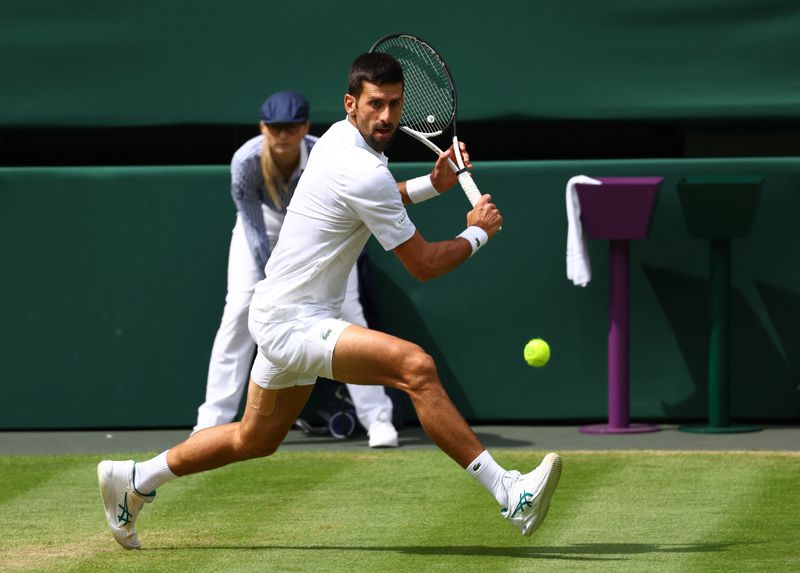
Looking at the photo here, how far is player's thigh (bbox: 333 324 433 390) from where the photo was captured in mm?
5281

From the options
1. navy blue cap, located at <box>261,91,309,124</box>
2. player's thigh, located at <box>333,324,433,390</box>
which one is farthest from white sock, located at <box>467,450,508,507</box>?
navy blue cap, located at <box>261,91,309,124</box>

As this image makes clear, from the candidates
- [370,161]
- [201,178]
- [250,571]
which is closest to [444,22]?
[201,178]

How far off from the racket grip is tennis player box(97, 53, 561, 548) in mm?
37

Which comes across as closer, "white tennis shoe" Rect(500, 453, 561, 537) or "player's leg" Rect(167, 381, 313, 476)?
"white tennis shoe" Rect(500, 453, 561, 537)

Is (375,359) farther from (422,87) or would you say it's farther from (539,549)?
(422,87)

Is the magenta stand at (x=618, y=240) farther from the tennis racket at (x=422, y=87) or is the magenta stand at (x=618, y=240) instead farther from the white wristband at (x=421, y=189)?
the white wristband at (x=421, y=189)

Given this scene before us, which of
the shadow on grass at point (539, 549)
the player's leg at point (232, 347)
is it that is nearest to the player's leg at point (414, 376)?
the shadow on grass at point (539, 549)

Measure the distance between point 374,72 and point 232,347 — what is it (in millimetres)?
3050

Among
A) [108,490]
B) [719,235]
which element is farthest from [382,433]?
[108,490]

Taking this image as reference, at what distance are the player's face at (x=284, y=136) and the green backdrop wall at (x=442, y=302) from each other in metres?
0.91

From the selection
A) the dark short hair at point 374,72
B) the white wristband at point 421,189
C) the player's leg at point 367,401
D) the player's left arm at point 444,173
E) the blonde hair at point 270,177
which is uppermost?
the dark short hair at point 374,72

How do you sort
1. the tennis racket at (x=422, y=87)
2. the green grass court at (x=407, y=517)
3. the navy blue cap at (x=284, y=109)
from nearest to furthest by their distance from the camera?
the green grass court at (x=407, y=517) → the tennis racket at (x=422, y=87) → the navy blue cap at (x=284, y=109)

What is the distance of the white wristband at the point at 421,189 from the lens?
5944 mm

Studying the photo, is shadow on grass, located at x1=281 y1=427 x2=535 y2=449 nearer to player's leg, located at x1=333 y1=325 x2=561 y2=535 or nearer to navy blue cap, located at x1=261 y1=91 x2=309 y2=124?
navy blue cap, located at x1=261 y1=91 x2=309 y2=124
